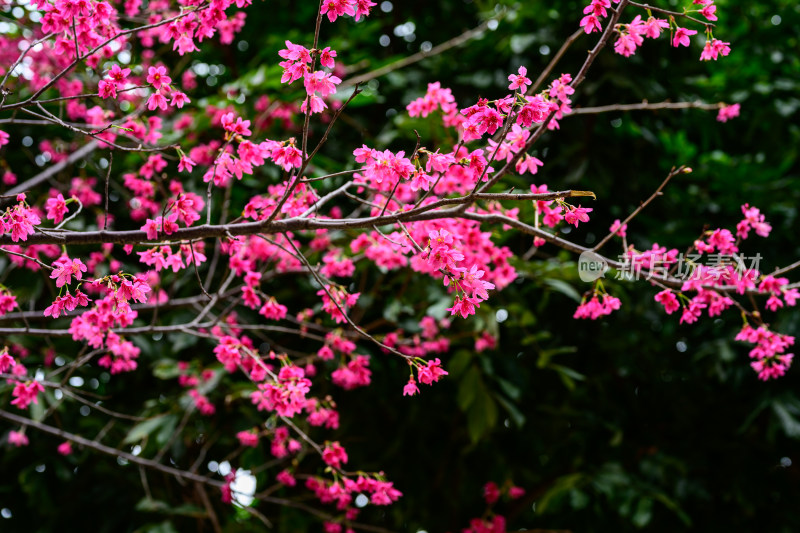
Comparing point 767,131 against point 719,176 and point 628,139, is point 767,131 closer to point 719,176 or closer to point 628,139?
point 719,176

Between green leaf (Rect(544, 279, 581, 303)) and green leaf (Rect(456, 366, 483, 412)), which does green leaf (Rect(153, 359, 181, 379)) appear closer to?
green leaf (Rect(456, 366, 483, 412))

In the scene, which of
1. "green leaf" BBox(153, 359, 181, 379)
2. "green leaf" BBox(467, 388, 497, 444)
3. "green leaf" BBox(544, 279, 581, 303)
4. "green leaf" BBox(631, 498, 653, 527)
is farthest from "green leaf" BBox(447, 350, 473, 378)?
"green leaf" BBox(153, 359, 181, 379)

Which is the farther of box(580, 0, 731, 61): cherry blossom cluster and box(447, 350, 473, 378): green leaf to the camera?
box(447, 350, 473, 378): green leaf

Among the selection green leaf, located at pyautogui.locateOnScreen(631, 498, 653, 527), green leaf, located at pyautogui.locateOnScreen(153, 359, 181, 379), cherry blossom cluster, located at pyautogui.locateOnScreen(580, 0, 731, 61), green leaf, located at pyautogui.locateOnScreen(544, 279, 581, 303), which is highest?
cherry blossom cluster, located at pyautogui.locateOnScreen(580, 0, 731, 61)

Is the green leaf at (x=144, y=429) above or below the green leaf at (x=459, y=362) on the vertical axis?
below

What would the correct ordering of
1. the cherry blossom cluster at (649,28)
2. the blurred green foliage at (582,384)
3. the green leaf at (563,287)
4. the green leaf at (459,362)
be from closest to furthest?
1. the cherry blossom cluster at (649,28)
2. the green leaf at (563,287)
3. the green leaf at (459,362)
4. the blurred green foliage at (582,384)

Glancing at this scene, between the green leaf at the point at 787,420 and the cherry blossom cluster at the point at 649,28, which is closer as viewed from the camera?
the cherry blossom cluster at the point at 649,28

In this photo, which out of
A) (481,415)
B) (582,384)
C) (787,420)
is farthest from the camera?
(582,384)

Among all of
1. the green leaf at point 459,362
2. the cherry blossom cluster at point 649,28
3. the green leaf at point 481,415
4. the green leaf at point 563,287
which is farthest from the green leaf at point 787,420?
the cherry blossom cluster at point 649,28

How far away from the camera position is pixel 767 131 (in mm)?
3781

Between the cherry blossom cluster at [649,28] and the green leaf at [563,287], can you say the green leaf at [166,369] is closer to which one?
the green leaf at [563,287]

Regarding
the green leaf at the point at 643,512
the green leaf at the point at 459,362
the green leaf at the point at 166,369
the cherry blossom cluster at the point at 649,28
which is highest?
the cherry blossom cluster at the point at 649,28

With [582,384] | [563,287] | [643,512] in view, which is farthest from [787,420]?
[563,287]

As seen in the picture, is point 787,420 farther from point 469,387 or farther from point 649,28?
point 649,28
